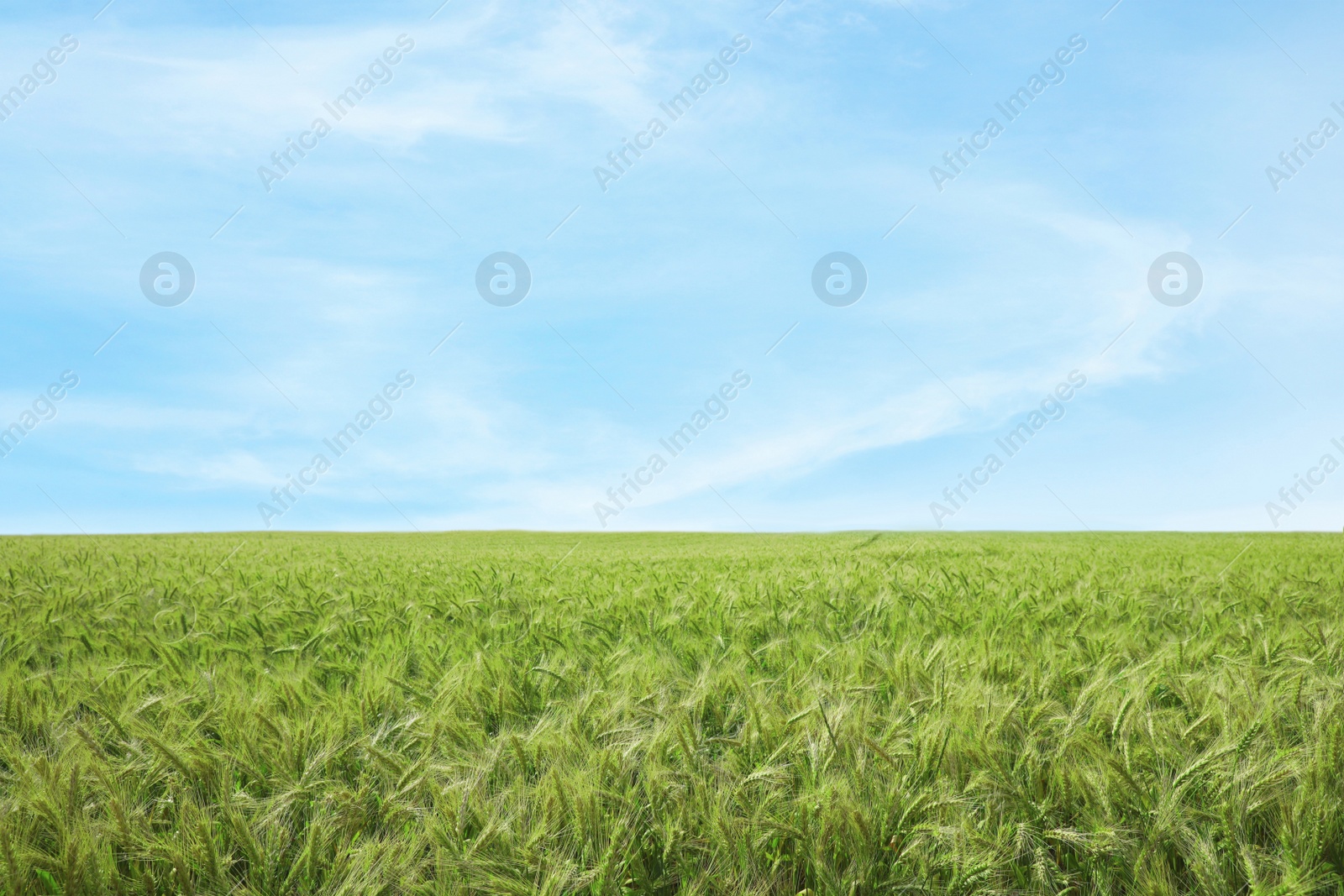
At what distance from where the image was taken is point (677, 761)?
211cm

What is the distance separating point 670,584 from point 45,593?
15.9 ft

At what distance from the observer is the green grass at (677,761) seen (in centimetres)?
165

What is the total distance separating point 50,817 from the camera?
1747 mm

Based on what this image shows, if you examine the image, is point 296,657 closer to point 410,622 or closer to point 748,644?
point 410,622

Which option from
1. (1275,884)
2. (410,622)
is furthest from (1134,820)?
(410,622)

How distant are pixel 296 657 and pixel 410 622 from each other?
94 centimetres

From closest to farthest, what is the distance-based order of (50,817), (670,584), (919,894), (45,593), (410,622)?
(919,894) < (50,817) < (410,622) < (45,593) < (670,584)

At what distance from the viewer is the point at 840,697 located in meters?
2.41

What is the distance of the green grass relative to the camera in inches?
64.8

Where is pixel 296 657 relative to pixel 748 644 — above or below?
below

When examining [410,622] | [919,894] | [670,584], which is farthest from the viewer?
[670,584]

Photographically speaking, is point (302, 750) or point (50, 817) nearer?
point (50, 817)

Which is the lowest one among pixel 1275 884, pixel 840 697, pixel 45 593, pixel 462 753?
pixel 45 593

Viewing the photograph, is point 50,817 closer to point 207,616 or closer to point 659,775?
point 659,775
